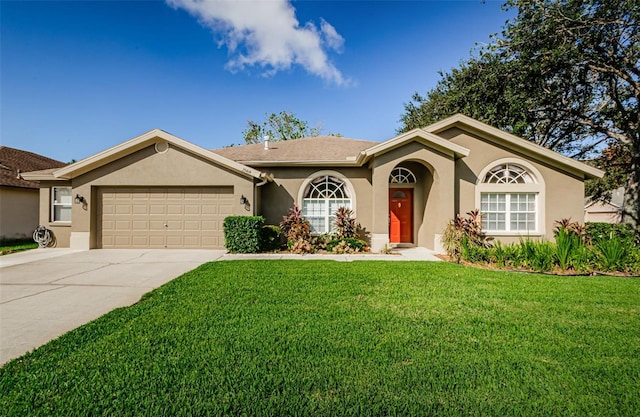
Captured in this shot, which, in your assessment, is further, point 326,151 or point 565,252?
point 326,151

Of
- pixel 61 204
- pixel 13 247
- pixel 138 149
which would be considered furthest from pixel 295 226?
pixel 13 247

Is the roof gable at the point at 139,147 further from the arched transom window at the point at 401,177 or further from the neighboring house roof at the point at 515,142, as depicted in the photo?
the neighboring house roof at the point at 515,142

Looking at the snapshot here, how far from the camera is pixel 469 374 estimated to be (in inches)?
120

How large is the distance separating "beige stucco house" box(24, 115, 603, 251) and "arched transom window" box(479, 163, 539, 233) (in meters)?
0.04

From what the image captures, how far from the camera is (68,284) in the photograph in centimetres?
→ 665

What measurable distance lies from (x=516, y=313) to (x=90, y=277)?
9.20 m

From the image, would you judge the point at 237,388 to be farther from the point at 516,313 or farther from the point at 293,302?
the point at 516,313

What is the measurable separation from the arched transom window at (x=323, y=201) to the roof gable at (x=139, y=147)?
2.47m

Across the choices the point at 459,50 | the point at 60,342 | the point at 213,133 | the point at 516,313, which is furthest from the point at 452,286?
the point at 213,133

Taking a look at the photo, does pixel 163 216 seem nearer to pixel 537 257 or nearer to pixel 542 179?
pixel 537 257

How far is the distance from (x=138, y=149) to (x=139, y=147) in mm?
120

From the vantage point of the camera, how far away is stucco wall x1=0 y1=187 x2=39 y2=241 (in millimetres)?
14792

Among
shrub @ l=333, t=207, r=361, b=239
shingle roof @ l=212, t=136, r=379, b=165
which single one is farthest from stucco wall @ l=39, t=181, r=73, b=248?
shrub @ l=333, t=207, r=361, b=239

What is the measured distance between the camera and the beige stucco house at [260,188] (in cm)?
1132
